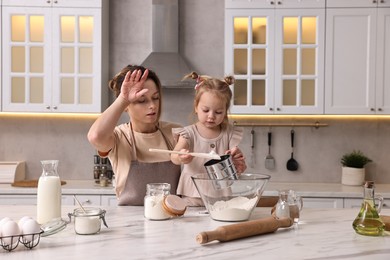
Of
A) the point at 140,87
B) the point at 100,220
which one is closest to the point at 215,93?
the point at 140,87

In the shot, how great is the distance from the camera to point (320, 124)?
4520mm

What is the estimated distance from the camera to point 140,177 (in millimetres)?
2383

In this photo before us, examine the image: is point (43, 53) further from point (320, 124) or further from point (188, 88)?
point (320, 124)

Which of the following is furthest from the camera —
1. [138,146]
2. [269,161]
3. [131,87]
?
[269,161]

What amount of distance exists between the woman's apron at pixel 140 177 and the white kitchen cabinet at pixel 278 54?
5.99 feet

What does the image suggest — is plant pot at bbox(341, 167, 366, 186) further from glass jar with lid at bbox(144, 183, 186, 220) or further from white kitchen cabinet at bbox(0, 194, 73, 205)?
glass jar with lid at bbox(144, 183, 186, 220)

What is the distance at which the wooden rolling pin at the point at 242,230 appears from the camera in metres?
1.61

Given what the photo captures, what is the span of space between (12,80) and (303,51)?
236 centimetres

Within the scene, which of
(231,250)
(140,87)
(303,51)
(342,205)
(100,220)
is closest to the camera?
(231,250)

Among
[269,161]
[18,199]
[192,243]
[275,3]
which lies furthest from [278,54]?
[192,243]

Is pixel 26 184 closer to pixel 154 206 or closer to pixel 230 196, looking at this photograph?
pixel 154 206

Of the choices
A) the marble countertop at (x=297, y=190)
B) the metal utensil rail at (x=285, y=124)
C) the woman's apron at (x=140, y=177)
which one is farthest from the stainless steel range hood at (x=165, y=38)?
the woman's apron at (x=140, y=177)

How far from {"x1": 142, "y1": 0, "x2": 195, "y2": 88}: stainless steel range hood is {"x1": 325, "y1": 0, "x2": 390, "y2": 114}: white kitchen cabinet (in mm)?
1218

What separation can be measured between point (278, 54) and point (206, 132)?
1786 millimetres
